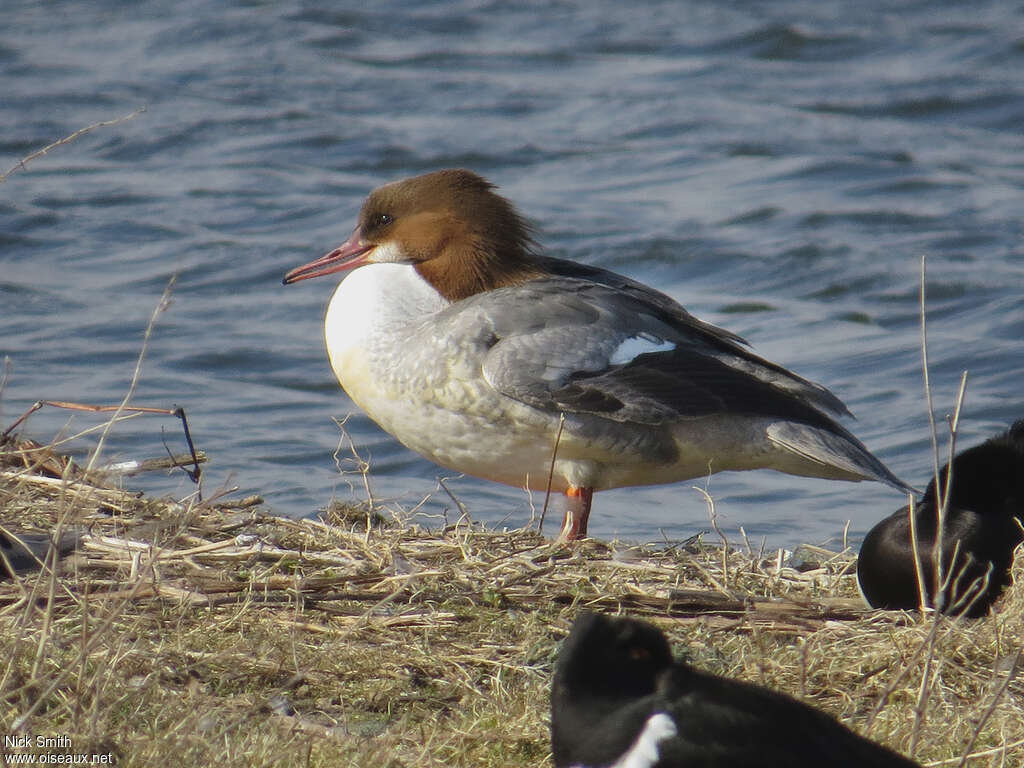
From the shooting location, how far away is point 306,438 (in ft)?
28.6

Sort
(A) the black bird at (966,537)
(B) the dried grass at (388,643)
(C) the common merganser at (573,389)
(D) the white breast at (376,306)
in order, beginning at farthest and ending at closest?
(D) the white breast at (376,306) < (C) the common merganser at (573,389) < (A) the black bird at (966,537) < (B) the dried grass at (388,643)

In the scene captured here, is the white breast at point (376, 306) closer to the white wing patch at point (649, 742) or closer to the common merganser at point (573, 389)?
the common merganser at point (573, 389)

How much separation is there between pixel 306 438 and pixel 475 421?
3.34 meters

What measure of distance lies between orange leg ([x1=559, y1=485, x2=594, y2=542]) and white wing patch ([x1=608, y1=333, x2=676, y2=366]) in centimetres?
48

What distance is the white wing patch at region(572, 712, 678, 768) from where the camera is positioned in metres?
2.72

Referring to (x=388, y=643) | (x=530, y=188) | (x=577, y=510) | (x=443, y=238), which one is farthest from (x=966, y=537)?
(x=530, y=188)

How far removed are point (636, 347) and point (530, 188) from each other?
7.18 meters

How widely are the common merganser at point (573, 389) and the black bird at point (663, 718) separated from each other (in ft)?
8.45

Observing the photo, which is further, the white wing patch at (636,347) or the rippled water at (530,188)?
the rippled water at (530,188)

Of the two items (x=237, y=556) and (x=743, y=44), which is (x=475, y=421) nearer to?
(x=237, y=556)

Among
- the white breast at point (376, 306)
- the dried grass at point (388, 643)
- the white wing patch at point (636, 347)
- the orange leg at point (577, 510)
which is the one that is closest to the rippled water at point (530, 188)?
the white breast at point (376, 306)

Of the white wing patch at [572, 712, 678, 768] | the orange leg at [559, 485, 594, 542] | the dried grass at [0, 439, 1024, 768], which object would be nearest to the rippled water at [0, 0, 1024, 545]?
the orange leg at [559, 485, 594, 542]

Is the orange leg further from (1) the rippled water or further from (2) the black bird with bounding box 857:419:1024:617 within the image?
(1) the rippled water

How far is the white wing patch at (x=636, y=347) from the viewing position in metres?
5.66
